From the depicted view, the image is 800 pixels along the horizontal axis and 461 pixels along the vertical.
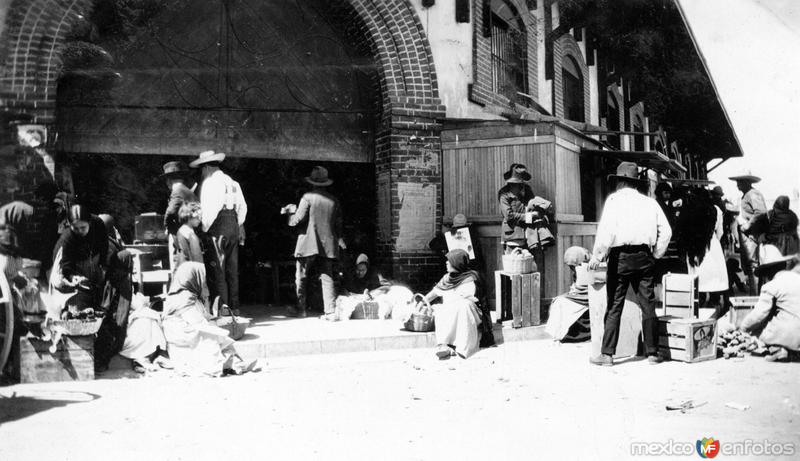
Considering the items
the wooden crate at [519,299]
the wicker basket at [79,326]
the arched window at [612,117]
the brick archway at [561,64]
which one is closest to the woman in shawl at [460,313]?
the wooden crate at [519,299]

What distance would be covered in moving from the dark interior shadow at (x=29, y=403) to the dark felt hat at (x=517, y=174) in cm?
556

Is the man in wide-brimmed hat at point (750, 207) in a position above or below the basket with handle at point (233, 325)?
above

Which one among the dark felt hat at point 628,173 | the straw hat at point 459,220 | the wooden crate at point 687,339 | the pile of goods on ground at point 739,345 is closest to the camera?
the wooden crate at point 687,339

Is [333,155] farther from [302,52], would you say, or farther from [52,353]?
[52,353]

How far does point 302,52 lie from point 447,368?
5.44 meters

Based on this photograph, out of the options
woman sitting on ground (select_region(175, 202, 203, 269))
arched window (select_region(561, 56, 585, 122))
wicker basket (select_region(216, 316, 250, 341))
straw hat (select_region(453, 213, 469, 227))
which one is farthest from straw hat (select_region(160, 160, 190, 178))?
arched window (select_region(561, 56, 585, 122))

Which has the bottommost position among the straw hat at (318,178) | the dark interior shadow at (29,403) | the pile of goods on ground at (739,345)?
the dark interior shadow at (29,403)

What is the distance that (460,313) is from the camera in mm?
6738

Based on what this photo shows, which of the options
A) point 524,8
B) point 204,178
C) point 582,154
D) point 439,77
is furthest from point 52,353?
point 524,8

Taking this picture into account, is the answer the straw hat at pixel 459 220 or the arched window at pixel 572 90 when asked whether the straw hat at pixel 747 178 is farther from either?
the arched window at pixel 572 90

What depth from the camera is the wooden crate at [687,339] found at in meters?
6.02

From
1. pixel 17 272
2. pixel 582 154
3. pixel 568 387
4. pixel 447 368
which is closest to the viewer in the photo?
pixel 568 387

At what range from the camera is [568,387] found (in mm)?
5266

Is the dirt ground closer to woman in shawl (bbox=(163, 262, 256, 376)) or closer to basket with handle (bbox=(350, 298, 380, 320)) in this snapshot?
woman in shawl (bbox=(163, 262, 256, 376))
